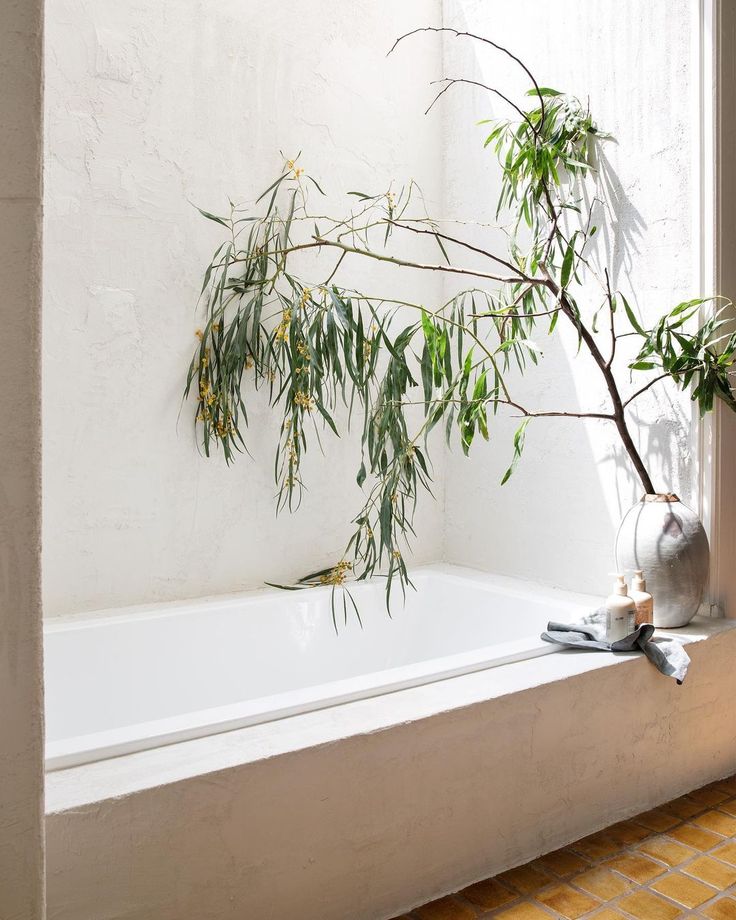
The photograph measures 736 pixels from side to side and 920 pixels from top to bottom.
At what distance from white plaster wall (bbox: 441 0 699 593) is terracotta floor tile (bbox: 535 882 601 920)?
119 cm

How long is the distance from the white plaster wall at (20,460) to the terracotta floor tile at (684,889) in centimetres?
149

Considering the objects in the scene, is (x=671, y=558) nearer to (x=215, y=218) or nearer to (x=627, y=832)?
(x=627, y=832)

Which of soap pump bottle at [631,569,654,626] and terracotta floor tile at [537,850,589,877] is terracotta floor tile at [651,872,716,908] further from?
soap pump bottle at [631,569,654,626]

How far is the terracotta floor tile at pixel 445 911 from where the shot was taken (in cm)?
182

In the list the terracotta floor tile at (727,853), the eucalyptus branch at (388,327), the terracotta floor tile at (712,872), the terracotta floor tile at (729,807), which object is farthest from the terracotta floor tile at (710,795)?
the eucalyptus branch at (388,327)

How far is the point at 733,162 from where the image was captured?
256cm

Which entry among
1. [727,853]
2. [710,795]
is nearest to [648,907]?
[727,853]

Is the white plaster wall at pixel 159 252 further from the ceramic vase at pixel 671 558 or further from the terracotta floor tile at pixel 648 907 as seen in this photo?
the terracotta floor tile at pixel 648 907

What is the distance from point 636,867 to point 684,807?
1.32 ft

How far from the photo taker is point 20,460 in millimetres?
908

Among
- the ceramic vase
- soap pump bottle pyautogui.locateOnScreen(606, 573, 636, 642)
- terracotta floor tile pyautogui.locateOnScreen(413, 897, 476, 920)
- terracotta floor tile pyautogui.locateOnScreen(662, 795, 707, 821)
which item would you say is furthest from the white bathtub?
terracotta floor tile pyautogui.locateOnScreen(662, 795, 707, 821)

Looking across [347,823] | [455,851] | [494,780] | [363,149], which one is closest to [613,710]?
[494,780]

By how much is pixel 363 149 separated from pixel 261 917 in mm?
2595

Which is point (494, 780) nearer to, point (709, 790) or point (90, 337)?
point (709, 790)
